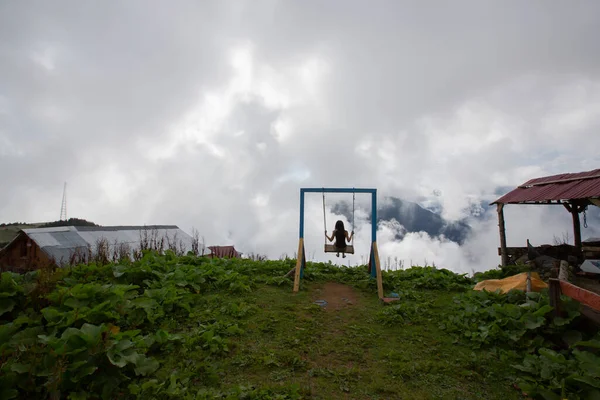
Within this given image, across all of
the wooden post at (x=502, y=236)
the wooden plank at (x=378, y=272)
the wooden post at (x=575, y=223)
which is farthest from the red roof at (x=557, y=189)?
the wooden plank at (x=378, y=272)

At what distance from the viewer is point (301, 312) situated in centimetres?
625

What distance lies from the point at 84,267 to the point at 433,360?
21.3 feet

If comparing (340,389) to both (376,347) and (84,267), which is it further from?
(84,267)

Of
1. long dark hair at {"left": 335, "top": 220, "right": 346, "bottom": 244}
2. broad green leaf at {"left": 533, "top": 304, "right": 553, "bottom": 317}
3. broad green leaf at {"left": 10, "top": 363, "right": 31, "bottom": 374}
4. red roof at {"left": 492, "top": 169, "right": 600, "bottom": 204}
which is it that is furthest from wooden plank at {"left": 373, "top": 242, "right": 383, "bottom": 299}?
red roof at {"left": 492, "top": 169, "right": 600, "bottom": 204}

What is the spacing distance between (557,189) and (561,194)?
2.41 feet

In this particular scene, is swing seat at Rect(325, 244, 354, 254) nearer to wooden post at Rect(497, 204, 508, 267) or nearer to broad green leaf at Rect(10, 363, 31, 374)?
broad green leaf at Rect(10, 363, 31, 374)

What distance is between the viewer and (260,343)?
4883mm

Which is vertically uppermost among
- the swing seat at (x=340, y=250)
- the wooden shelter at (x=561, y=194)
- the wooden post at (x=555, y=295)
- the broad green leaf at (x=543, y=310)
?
the wooden shelter at (x=561, y=194)

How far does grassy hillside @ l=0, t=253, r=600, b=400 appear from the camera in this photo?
3678 millimetres

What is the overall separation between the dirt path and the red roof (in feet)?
23.2

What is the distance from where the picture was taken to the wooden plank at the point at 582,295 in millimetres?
4555

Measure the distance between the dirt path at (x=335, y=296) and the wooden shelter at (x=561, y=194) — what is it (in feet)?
23.3

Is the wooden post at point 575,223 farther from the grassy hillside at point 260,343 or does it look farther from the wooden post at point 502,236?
the grassy hillside at point 260,343

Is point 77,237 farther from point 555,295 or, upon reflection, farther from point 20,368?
point 555,295
